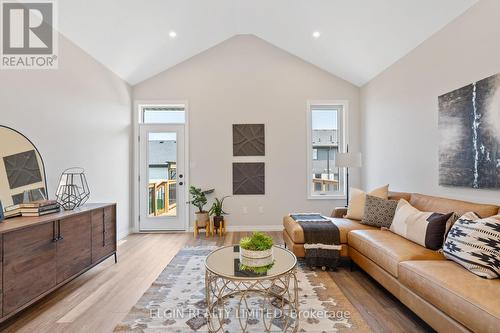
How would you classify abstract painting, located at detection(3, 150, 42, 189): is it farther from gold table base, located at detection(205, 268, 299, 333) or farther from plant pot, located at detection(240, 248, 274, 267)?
plant pot, located at detection(240, 248, 274, 267)

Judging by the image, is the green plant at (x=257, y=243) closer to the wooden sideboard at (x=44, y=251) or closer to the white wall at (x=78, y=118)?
the wooden sideboard at (x=44, y=251)

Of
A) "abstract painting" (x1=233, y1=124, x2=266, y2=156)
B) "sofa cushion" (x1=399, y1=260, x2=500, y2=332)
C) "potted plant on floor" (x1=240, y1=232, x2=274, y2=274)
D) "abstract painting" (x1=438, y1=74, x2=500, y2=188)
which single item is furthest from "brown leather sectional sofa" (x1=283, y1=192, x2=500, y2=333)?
"abstract painting" (x1=233, y1=124, x2=266, y2=156)

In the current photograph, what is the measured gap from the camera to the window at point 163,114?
4.80 metres

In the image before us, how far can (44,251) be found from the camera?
6.77 ft

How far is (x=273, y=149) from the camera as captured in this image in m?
4.73

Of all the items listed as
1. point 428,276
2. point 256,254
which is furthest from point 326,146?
point 256,254

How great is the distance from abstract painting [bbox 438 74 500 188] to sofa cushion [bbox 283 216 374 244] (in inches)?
42.6

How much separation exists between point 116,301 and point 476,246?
9.59 feet

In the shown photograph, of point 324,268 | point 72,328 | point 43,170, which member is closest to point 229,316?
point 72,328

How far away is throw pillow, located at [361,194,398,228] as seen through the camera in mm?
2963

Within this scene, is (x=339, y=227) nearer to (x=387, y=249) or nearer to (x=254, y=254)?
(x=387, y=249)

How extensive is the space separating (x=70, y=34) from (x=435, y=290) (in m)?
4.46

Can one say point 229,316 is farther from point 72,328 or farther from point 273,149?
point 273,149

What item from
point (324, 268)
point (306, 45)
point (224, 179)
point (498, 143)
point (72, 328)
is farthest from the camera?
point (224, 179)
